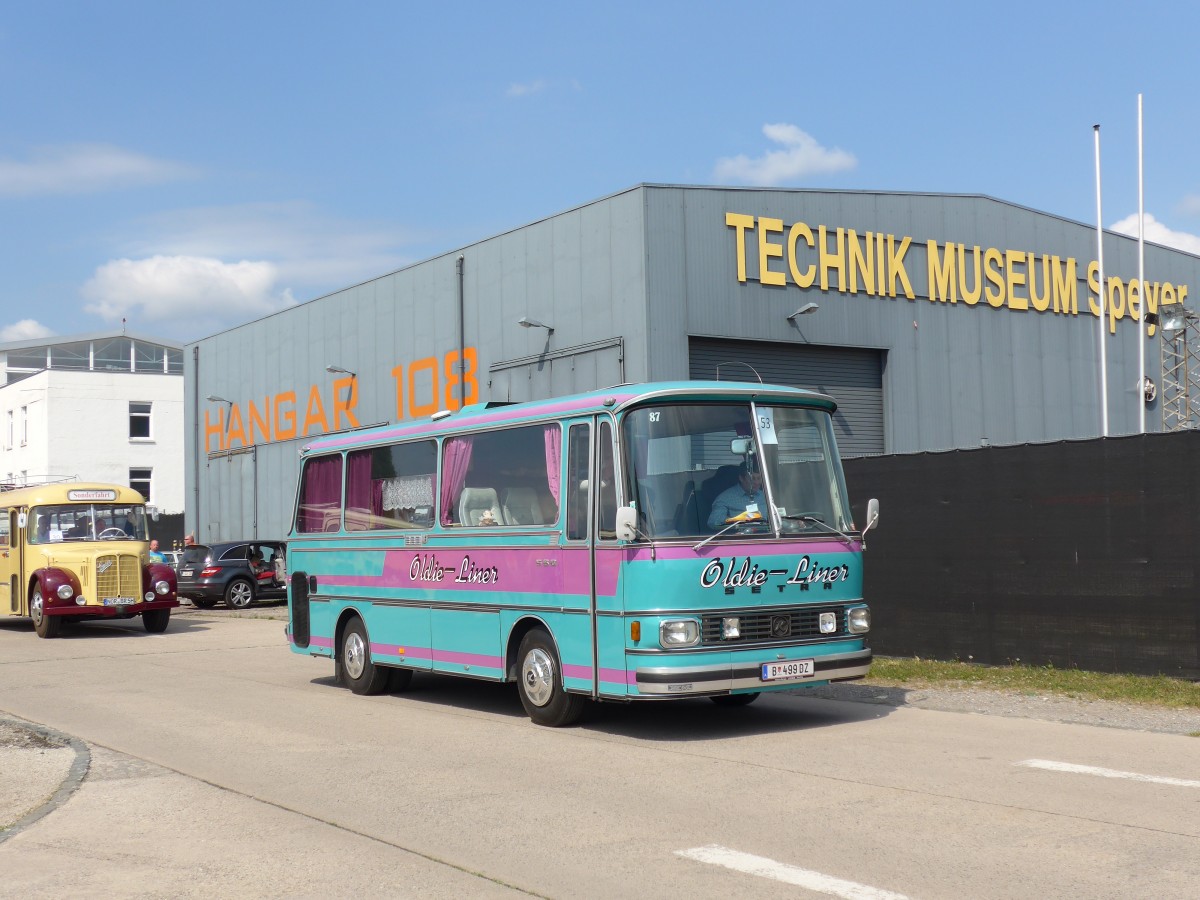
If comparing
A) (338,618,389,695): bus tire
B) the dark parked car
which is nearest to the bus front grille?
Answer: (338,618,389,695): bus tire

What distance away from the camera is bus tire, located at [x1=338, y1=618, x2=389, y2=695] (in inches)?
558

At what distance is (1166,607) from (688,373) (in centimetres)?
1457

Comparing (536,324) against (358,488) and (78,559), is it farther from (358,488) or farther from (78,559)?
(358,488)

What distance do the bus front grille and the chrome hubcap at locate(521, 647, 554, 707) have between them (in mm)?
1655

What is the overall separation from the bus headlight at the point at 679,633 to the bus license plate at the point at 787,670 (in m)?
0.66

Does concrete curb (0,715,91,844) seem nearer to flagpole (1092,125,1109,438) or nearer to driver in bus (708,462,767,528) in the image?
Answer: driver in bus (708,462,767,528)

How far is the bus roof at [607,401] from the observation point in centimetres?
1074

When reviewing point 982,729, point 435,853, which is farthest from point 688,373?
point 435,853

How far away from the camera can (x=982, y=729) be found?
35.6ft

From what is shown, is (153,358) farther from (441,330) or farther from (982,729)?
(982,729)

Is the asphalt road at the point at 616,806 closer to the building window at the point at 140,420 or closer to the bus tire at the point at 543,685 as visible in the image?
the bus tire at the point at 543,685

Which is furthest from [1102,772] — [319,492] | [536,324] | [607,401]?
[536,324]

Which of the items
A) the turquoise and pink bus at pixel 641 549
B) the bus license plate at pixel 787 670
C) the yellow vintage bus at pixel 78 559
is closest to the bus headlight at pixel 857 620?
the turquoise and pink bus at pixel 641 549

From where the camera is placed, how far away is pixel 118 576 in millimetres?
23688
